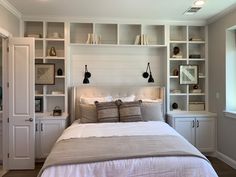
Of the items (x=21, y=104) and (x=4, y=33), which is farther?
(x=21, y=104)

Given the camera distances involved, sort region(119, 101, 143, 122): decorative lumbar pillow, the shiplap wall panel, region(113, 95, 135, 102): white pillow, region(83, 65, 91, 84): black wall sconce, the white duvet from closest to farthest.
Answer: the white duvet → region(119, 101, 143, 122): decorative lumbar pillow → region(113, 95, 135, 102): white pillow → region(83, 65, 91, 84): black wall sconce → the shiplap wall panel

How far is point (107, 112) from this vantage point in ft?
13.6

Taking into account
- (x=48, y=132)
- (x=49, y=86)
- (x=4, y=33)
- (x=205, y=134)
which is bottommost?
(x=205, y=134)

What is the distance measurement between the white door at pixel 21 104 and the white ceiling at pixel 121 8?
63cm

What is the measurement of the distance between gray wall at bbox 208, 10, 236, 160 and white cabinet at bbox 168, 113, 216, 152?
0.16 m

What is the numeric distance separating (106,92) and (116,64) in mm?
634

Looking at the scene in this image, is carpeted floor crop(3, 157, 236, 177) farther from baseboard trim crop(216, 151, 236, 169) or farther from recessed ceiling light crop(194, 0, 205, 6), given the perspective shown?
recessed ceiling light crop(194, 0, 205, 6)

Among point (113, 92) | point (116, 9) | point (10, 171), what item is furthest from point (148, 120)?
point (10, 171)

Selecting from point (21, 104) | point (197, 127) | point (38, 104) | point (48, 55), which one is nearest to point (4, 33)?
point (48, 55)

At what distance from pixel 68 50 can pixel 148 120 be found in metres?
2.04

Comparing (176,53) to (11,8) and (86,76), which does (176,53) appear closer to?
(86,76)

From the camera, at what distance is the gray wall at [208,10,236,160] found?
4223mm

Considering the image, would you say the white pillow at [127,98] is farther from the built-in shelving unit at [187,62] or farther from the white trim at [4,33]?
the white trim at [4,33]

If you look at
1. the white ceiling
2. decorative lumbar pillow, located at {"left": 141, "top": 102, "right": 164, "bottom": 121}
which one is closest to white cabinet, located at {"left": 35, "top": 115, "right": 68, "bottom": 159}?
decorative lumbar pillow, located at {"left": 141, "top": 102, "right": 164, "bottom": 121}
